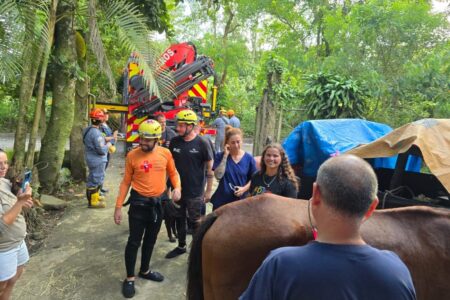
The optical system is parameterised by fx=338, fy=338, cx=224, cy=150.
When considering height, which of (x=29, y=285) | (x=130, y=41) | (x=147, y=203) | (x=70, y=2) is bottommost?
(x=29, y=285)

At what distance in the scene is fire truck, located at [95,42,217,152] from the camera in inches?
344

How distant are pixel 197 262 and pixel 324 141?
8.20 feet

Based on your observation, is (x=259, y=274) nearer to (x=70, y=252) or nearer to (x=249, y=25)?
(x=70, y=252)

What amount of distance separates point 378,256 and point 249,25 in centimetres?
1963

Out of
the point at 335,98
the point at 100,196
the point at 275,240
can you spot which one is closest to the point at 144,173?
the point at 275,240

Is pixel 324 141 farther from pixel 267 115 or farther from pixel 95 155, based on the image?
pixel 95 155

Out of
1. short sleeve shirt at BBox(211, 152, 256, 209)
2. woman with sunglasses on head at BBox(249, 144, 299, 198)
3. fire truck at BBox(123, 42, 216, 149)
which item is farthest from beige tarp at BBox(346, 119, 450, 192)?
fire truck at BBox(123, 42, 216, 149)

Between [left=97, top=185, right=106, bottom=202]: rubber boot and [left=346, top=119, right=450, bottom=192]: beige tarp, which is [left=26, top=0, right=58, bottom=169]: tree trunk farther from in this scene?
[left=346, top=119, right=450, bottom=192]: beige tarp

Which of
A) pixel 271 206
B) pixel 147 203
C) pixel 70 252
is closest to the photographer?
pixel 271 206

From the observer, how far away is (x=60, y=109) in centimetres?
641

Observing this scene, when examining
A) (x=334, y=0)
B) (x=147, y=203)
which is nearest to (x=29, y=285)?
(x=147, y=203)

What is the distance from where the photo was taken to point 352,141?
4.42 metres

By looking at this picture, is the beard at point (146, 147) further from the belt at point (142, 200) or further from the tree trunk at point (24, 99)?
the tree trunk at point (24, 99)

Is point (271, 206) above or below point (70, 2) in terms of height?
below
